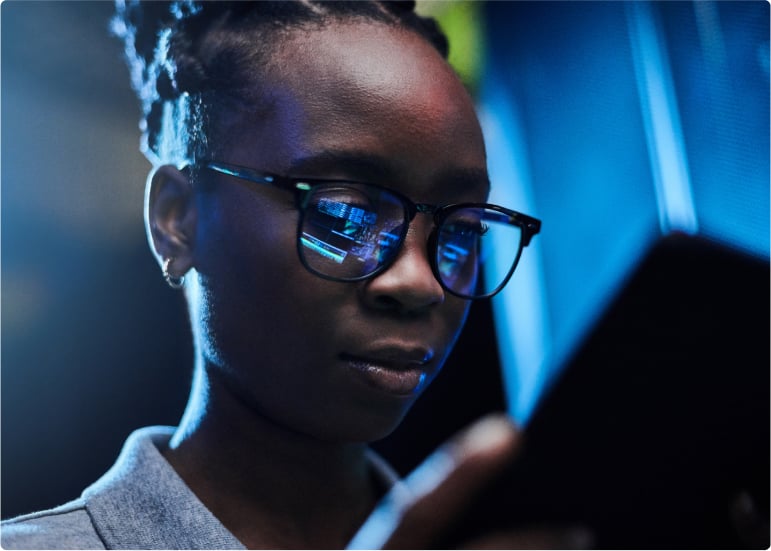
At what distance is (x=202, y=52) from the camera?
1.06 metres

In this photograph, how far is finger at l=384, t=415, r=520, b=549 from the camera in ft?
2.17

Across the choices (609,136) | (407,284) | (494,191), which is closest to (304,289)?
(407,284)

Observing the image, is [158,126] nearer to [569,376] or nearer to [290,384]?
[290,384]

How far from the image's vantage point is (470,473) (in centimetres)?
67

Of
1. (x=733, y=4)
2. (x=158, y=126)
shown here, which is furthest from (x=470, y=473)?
(x=733, y=4)

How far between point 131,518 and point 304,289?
0.38 metres

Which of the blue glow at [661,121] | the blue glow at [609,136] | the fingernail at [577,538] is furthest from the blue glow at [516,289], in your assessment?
the fingernail at [577,538]

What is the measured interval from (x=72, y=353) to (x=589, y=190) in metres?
1.01

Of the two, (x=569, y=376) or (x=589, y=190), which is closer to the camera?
(x=569, y=376)

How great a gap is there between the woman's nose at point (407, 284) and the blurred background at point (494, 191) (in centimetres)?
34

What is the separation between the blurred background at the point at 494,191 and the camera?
3.55 feet

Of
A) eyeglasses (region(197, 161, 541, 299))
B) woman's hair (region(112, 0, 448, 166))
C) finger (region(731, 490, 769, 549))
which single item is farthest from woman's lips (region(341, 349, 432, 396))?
finger (region(731, 490, 769, 549))

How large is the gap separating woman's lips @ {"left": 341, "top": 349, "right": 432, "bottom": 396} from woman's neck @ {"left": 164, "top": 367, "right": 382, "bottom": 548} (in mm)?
155

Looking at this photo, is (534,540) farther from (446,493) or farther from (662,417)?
(662,417)
